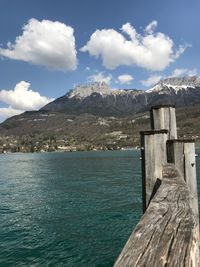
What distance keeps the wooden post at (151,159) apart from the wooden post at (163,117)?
0.85 m

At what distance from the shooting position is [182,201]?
11.6 ft

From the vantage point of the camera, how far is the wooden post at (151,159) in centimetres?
590

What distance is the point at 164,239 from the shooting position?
253 centimetres

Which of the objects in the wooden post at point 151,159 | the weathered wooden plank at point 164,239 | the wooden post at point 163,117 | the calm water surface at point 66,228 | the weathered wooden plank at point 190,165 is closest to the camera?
the weathered wooden plank at point 164,239

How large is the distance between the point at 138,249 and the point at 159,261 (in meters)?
0.25

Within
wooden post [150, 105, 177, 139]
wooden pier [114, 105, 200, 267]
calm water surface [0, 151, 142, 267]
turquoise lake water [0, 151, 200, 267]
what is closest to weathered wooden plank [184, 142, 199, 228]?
wooden post [150, 105, 177, 139]

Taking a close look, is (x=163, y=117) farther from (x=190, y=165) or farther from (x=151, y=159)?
(x=151, y=159)

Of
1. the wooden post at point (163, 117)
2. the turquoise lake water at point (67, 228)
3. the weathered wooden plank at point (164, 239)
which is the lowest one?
the turquoise lake water at point (67, 228)

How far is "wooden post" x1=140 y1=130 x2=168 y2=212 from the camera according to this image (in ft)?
19.4

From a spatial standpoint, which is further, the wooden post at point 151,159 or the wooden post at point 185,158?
the wooden post at point 185,158

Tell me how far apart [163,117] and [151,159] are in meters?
1.40

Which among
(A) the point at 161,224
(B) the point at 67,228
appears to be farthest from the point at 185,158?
(B) the point at 67,228

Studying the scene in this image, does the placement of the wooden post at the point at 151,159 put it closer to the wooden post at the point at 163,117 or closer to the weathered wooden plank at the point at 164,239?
the wooden post at the point at 163,117

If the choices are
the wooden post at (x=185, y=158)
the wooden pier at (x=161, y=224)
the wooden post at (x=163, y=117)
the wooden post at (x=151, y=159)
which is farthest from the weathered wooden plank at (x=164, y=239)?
the wooden post at (x=163, y=117)
